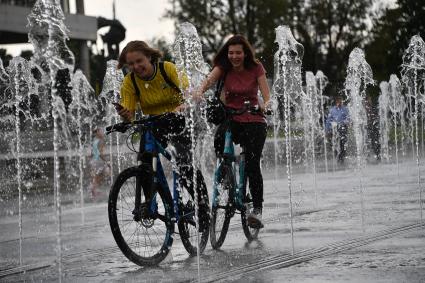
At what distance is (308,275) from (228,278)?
0.52 meters

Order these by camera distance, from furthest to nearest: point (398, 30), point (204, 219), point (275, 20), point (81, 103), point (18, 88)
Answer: point (398, 30) → point (275, 20) → point (81, 103) → point (18, 88) → point (204, 219)

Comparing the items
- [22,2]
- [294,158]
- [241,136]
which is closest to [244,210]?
[241,136]

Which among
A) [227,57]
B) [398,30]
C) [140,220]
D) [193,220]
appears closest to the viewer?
[140,220]

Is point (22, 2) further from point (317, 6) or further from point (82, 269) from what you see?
point (82, 269)

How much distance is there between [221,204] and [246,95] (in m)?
1.03

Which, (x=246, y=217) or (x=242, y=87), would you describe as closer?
(x=246, y=217)

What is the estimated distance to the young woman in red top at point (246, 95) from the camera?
829cm

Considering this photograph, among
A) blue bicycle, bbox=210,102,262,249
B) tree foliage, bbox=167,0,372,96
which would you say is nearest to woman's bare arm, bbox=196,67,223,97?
blue bicycle, bbox=210,102,262,249

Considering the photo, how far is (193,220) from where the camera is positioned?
25.0 ft

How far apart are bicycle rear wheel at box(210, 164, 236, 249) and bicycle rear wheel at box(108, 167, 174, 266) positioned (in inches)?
24.2

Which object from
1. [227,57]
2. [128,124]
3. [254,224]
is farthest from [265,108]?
[128,124]

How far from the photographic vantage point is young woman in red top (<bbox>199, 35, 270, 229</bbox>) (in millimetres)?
8289

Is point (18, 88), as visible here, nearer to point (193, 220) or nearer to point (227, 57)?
point (227, 57)

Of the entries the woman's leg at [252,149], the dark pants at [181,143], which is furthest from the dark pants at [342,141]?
the dark pants at [181,143]
